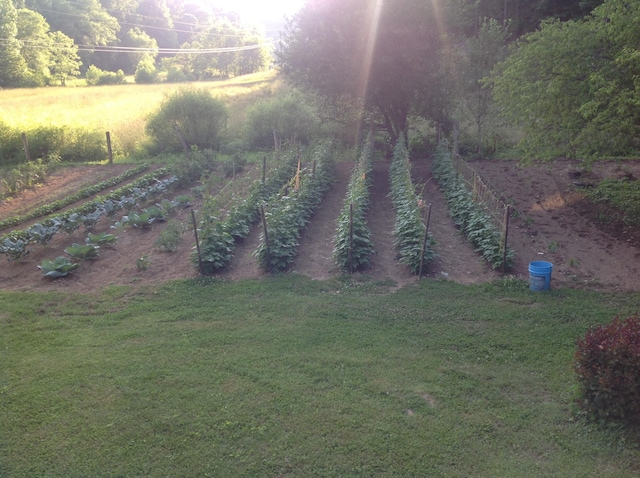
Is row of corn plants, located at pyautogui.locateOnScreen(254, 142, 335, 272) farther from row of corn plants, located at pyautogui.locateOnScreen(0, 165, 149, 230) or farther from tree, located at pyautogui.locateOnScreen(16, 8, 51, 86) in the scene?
tree, located at pyautogui.locateOnScreen(16, 8, 51, 86)

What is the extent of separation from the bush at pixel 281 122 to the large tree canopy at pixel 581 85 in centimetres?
1254

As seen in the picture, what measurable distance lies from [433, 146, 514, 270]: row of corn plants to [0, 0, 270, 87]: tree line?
39.1 metres

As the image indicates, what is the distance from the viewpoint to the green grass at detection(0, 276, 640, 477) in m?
4.50

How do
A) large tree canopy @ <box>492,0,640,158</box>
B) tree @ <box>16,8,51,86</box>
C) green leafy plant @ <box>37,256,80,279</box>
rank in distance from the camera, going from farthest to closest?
tree @ <box>16,8,51,86</box>, green leafy plant @ <box>37,256,80,279</box>, large tree canopy @ <box>492,0,640,158</box>

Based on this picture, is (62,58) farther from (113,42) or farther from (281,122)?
A: (281,122)

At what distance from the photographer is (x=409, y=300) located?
7.91 metres

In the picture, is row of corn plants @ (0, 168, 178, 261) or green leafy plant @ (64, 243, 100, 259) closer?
green leafy plant @ (64, 243, 100, 259)

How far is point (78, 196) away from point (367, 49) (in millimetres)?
11790

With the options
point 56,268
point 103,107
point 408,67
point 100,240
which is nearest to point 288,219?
point 100,240

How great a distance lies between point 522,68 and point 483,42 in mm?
9961

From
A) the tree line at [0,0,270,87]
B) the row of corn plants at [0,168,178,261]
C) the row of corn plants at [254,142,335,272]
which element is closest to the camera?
the row of corn plants at [254,142,335,272]

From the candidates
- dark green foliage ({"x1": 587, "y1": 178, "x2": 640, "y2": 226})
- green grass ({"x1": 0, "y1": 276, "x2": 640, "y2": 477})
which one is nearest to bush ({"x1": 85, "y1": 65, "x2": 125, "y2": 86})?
green grass ({"x1": 0, "y1": 276, "x2": 640, "y2": 477})

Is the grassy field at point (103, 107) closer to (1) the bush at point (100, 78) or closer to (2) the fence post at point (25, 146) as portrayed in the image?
(2) the fence post at point (25, 146)

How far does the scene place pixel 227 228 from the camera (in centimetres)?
1034
